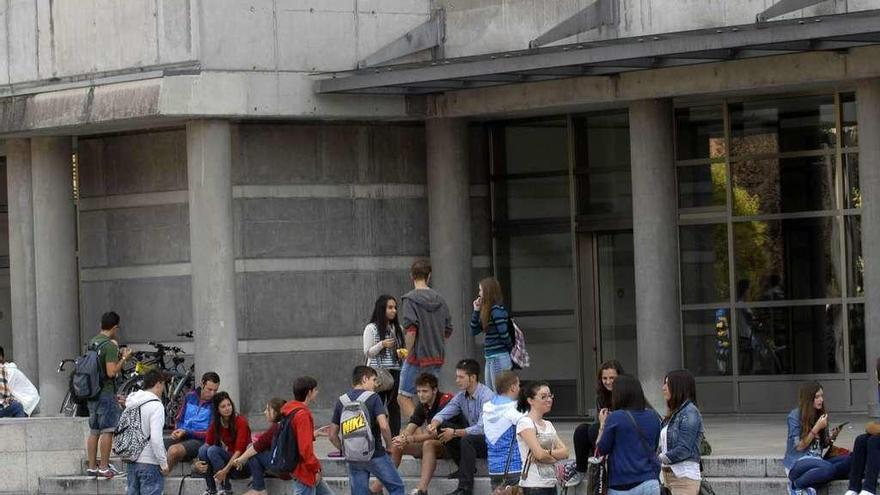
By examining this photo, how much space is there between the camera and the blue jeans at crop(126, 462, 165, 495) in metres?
19.0

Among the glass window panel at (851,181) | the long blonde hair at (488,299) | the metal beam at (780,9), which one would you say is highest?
the metal beam at (780,9)

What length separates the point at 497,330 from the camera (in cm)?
1966

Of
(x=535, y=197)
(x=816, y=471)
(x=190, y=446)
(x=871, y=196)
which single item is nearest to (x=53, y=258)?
(x=535, y=197)

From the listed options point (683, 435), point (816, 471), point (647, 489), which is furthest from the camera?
point (816, 471)

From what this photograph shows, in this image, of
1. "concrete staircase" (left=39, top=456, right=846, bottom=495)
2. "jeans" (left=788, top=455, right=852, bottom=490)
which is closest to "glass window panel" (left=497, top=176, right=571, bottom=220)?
"concrete staircase" (left=39, top=456, right=846, bottom=495)

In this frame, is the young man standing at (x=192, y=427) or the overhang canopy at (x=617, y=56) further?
the overhang canopy at (x=617, y=56)

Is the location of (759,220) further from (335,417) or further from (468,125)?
(335,417)

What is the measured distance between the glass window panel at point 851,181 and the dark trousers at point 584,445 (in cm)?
770

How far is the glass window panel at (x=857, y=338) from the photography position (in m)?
23.5

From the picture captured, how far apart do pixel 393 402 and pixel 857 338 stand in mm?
6652

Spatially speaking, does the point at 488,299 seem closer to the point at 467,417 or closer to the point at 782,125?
the point at 467,417

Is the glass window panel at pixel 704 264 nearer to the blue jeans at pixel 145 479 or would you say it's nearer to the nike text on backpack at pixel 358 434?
the nike text on backpack at pixel 358 434

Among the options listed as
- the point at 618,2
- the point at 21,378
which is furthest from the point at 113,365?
the point at 618,2

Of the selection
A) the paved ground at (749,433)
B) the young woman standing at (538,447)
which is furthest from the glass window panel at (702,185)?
the young woman standing at (538,447)
